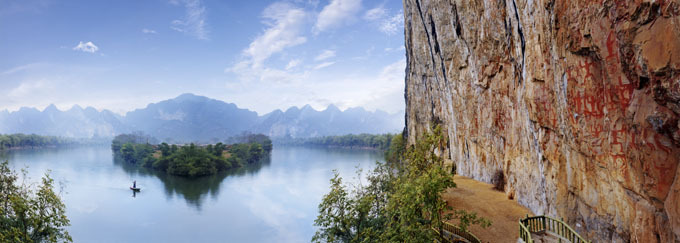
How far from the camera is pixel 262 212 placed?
99.9ft

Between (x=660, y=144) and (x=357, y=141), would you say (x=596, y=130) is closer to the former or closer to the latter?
(x=660, y=144)

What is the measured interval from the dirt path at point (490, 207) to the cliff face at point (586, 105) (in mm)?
769

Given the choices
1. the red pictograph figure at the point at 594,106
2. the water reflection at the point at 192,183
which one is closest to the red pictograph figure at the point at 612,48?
the red pictograph figure at the point at 594,106

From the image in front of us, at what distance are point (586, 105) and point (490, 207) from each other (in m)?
7.56

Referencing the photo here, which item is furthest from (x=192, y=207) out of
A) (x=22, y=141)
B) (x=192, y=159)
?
(x=22, y=141)

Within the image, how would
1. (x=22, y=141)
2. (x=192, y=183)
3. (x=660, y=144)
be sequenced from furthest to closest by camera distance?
(x=22, y=141) < (x=192, y=183) < (x=660, y=144)

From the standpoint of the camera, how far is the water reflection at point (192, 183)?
116 feet

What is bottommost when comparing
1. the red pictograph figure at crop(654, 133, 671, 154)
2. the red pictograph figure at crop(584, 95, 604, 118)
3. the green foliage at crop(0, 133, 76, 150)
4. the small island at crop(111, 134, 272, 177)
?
the small island at crop(111, 134, 272, 177)

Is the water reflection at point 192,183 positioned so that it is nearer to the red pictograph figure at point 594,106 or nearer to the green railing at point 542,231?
the green railing at point 542,231

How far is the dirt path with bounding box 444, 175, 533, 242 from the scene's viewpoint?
12140 millimetres

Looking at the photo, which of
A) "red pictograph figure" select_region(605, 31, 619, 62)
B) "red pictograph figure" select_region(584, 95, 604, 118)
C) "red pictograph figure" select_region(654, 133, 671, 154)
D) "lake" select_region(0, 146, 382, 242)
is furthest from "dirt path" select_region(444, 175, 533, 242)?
"lake" select_region(0, 146, 382, 242)

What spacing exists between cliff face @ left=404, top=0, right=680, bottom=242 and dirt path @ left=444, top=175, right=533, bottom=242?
769 millimetres

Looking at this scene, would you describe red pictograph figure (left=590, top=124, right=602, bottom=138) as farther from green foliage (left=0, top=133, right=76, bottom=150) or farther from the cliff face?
green foliage (left=0, top=133, right=76, bottom=150)

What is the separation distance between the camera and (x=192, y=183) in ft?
139
